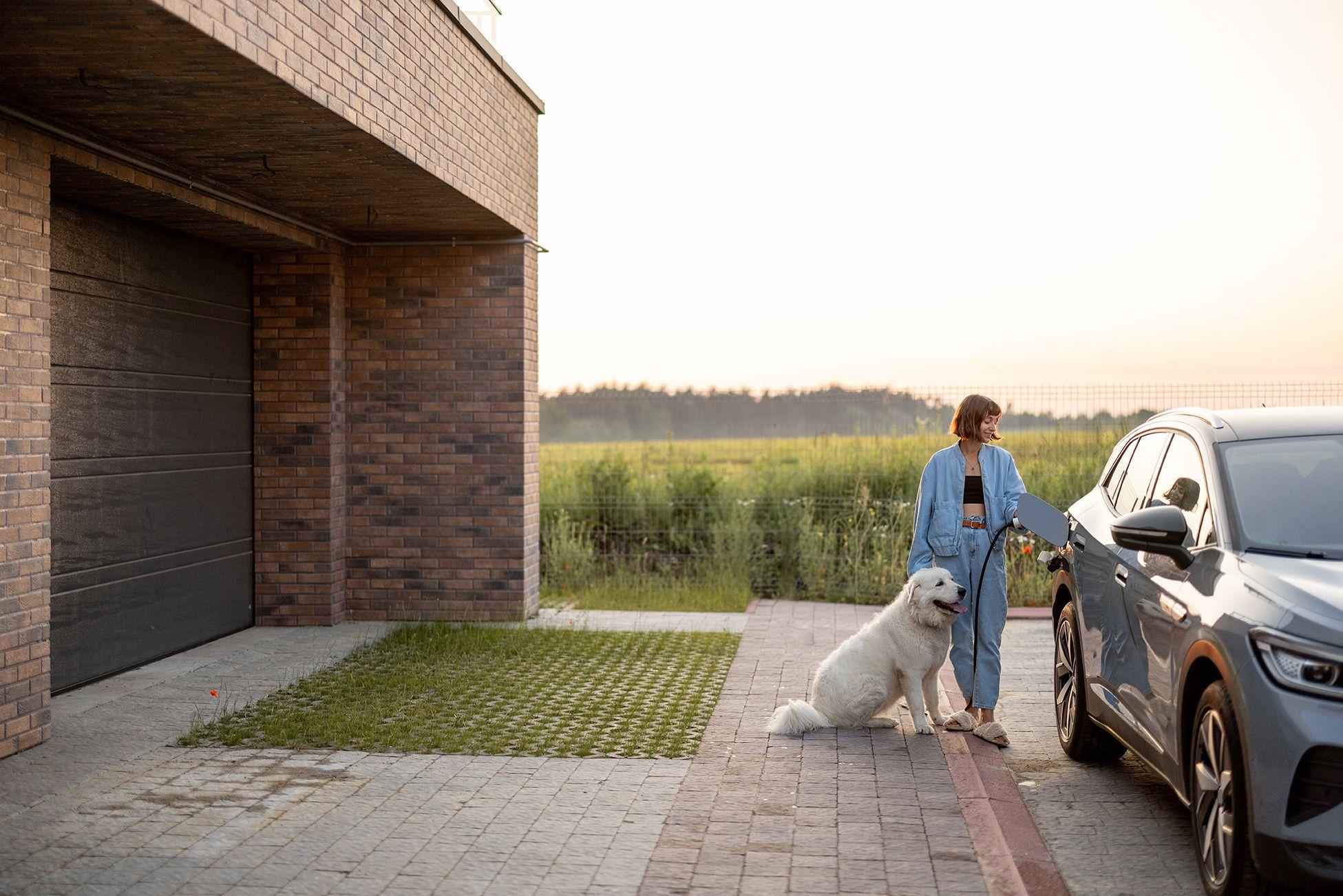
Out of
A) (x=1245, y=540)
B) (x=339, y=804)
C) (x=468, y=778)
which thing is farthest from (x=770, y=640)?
(x=1245, y=540)

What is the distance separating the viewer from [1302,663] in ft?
13.1

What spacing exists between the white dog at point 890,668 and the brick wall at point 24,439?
409 cm

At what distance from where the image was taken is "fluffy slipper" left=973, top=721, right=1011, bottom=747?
7070 mm

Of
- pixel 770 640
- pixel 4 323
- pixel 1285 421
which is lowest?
pixel 770 640

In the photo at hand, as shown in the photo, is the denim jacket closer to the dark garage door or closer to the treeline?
the dark garage door

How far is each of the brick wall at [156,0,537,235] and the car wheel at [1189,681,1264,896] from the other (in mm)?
4918

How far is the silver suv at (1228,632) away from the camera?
3.94 m

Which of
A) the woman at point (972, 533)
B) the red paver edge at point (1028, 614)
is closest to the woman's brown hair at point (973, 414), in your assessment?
the woman at point (972, 533)

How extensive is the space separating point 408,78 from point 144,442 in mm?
3378

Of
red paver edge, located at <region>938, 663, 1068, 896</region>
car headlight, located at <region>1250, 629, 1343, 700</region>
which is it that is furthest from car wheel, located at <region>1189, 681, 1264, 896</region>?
red paver edge, located at <region>938, 663, 1068, 896</region>

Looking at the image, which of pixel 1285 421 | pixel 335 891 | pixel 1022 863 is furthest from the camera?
pixel 1285 421

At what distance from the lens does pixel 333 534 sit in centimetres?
1110

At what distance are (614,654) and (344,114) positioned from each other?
15.3ft

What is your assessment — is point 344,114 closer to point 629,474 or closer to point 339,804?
point 339,804
